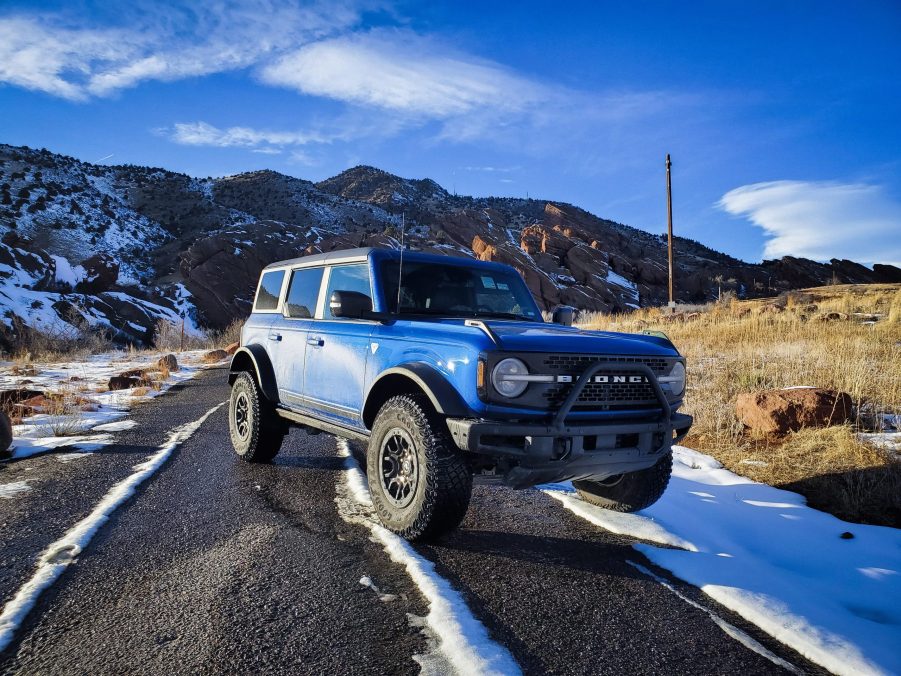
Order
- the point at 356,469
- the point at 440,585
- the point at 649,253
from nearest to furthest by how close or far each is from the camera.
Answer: the point at 440,585 < the point at 356,469 < the point at 649,253

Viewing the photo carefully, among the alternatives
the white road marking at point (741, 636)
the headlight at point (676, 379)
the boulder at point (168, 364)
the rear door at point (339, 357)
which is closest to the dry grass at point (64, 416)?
the rear door at point (339, 357)

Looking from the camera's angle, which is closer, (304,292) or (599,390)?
(599,390)

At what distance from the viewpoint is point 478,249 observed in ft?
158

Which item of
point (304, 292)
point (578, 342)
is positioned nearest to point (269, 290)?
point (304, 292)

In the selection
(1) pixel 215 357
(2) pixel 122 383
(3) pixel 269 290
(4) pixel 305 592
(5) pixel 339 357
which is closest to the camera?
(4) pixel 305 592

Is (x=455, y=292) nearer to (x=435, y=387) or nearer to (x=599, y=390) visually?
(x=435, y=387)

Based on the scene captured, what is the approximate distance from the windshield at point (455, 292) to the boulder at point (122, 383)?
981cm

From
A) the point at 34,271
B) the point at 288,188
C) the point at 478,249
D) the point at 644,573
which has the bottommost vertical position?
the point at 644,573

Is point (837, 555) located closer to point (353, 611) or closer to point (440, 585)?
point (440, 585)

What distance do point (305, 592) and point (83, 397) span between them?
30.2 feet

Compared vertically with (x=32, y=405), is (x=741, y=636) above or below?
below

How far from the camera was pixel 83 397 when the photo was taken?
33.1 feet

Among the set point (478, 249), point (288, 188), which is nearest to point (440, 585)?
point (478, 249)

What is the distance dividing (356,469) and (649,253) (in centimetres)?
7021
